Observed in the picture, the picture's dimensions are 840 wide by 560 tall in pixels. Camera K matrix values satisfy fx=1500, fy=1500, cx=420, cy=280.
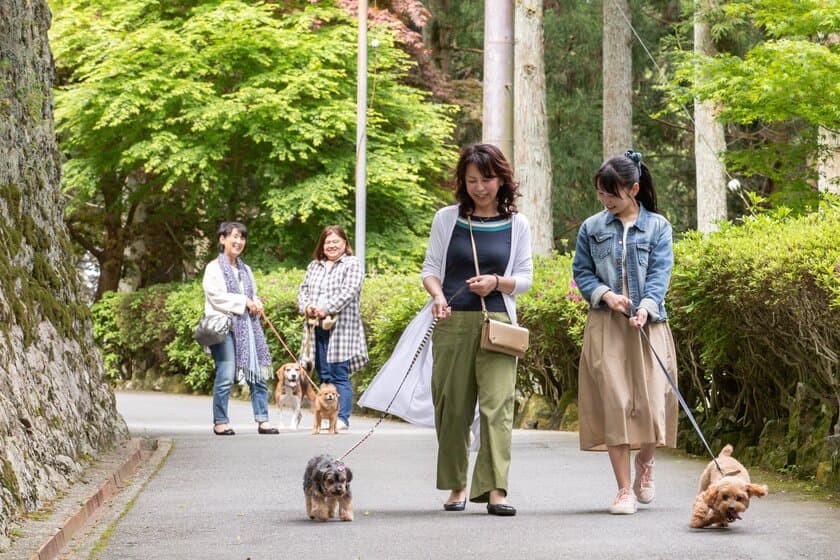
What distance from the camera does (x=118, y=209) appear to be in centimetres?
3397

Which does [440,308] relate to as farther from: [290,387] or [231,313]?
[290,387]

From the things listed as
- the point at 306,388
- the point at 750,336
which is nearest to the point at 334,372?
the point at 306,388

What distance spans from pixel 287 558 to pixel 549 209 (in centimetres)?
1912

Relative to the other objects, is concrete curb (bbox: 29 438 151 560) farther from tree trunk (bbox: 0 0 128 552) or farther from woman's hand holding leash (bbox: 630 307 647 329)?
woman's hand holding leash (bbox: 630 307 647 329)

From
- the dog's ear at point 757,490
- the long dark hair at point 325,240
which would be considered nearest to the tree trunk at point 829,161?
the long dark hair at point 325,240

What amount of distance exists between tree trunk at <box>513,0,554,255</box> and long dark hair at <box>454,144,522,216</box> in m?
15.9

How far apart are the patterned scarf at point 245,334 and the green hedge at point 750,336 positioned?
270cm

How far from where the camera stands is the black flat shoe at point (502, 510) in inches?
319

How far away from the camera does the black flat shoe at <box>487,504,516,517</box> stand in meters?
8.11

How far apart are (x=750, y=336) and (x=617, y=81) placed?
20.1m

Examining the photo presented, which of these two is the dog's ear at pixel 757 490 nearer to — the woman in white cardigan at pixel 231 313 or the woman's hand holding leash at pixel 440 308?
the woman's hand holding leash at pixel 440 308

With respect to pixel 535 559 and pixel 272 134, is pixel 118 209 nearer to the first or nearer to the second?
pixel 272 134

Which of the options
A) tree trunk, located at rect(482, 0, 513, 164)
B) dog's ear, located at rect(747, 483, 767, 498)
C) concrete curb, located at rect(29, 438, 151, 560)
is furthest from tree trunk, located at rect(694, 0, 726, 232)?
dog's ear, located at rect(747, 483, 767, 498)

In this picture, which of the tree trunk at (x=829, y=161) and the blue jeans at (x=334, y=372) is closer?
the blue jeans at (x=334, y=372)
